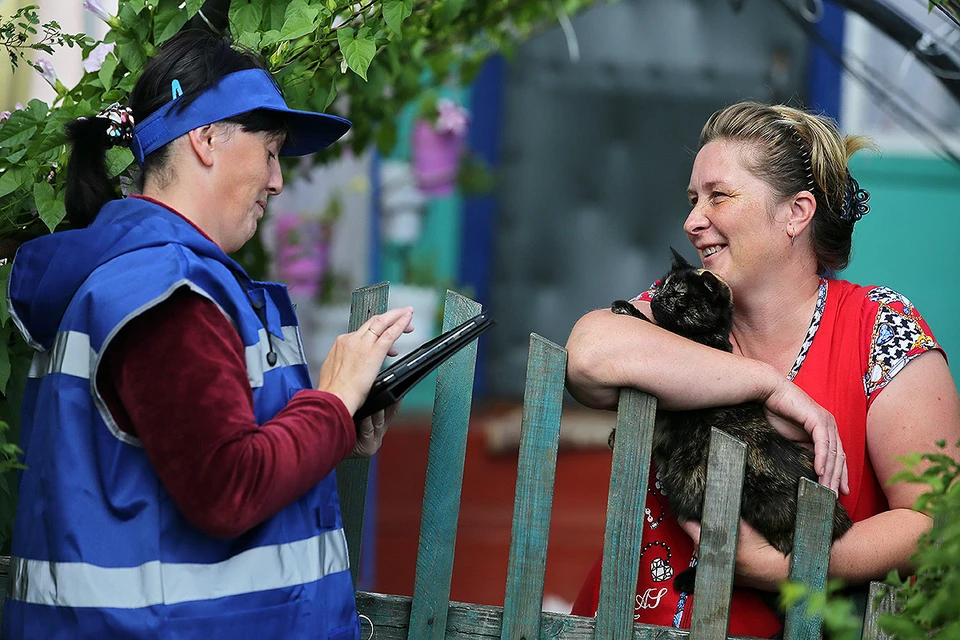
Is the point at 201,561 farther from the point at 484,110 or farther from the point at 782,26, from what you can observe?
the point at 782,26

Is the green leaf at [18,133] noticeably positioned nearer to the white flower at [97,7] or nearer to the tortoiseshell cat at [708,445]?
the white flower at [97,7]

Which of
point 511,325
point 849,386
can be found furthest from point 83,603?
point 511,325

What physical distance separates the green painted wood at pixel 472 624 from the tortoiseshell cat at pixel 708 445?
0.55 feet

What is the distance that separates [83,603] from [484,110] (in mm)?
4600

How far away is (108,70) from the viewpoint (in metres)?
2.36

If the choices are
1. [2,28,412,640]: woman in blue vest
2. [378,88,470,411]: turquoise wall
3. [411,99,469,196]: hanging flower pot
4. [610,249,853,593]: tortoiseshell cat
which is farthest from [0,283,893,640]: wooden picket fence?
[378,88,470,411]: turquoise wall

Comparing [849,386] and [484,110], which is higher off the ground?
[484,110]

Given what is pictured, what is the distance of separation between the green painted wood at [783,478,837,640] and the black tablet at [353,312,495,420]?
80 cm

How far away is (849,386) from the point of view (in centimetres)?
222

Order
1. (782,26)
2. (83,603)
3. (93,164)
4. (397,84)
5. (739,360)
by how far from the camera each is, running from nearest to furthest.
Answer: (83,603) < (93,164) < (739,360) < (397,84) < (782,26)

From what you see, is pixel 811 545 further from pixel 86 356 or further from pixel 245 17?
pixel 245 17

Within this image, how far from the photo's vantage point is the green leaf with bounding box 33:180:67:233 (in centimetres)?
214

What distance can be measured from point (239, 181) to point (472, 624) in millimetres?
1165

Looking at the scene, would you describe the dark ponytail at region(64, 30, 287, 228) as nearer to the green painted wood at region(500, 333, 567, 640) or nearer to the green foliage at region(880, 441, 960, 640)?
the green painted wood at region(500, 333, 567, 640)
